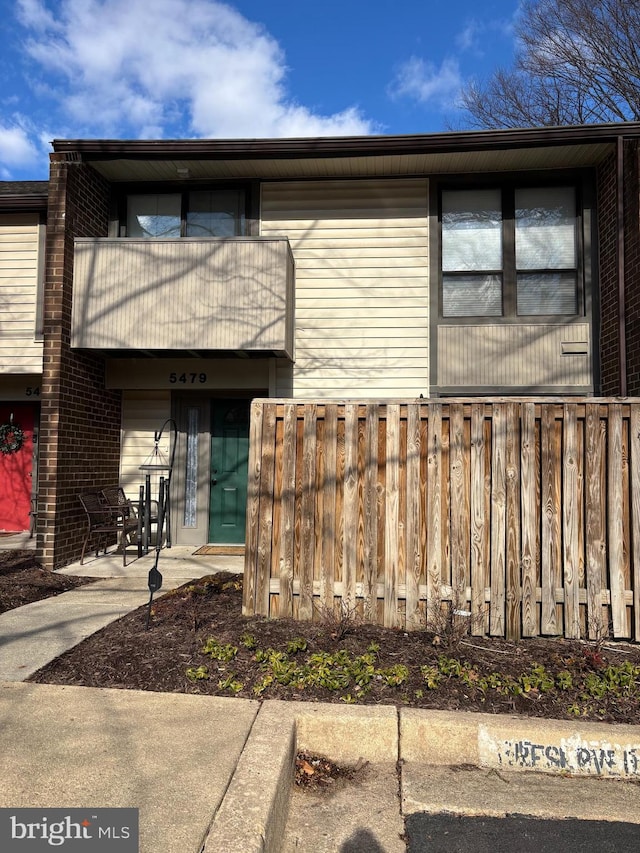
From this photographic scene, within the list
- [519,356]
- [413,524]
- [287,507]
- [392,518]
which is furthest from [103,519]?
[519,356]

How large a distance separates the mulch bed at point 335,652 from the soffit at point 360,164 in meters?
6.81

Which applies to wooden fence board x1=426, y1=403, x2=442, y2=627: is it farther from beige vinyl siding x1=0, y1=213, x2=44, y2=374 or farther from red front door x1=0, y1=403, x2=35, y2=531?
red front door x1=0, y1=403, x2=35, y2=531

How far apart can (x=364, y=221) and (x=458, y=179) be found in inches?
60.6

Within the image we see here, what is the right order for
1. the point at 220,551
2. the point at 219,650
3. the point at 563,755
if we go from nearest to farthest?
the point at 563,755 < the point at 219,650 < the point at 220,551

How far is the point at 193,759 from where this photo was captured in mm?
2760

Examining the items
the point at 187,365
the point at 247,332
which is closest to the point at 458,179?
the point at 247,332

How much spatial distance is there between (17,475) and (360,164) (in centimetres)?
809

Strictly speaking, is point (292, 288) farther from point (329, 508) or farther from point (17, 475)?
A: point (17, 475)

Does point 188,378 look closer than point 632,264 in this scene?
No

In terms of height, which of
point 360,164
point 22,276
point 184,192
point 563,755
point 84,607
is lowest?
point 563,755

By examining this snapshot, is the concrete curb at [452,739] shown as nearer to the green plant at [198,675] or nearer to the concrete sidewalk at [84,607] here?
the green plant at [198,675]

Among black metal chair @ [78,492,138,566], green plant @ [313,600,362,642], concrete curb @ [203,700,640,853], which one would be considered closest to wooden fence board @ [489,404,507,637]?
green plant @ [313,600,362,642]

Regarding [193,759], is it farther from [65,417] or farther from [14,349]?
[14,349]

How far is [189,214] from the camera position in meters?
9.59
